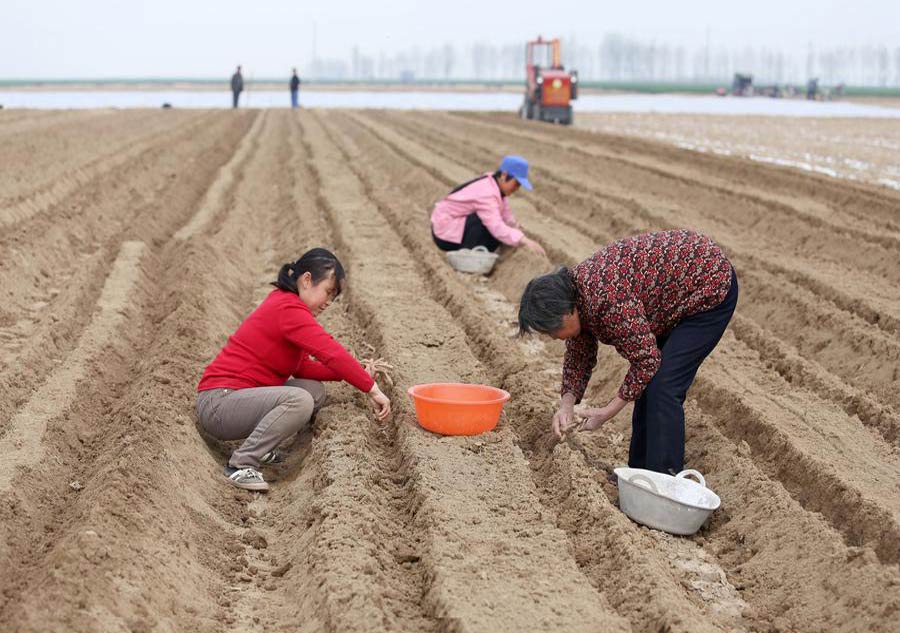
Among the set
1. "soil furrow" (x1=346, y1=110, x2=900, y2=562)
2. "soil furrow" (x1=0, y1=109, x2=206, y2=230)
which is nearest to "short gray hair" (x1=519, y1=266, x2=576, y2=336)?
"soil furrow" (x1=346, y1=110, x2=900, y2=562)

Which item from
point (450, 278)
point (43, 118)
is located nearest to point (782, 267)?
point (450, 278)

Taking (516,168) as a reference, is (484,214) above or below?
below

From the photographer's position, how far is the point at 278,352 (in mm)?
5613

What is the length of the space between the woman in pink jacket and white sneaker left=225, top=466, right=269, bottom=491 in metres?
4.22

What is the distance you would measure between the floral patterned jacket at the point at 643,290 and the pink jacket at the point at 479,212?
4.46m

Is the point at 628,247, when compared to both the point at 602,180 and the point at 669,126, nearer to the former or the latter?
the point at 602,180

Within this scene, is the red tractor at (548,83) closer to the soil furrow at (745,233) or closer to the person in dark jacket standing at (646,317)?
the soil furrow at (745,233)

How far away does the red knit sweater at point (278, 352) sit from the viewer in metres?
5.41

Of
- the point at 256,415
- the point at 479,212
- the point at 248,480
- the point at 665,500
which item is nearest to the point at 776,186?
the point at 479,212

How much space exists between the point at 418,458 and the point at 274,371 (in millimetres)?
916

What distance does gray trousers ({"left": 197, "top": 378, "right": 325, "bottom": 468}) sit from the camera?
5441 mm

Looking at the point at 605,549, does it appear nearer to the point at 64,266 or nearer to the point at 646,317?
the point at 646,317

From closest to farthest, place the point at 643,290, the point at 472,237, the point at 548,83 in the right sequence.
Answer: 1. the point at 643,290
2. the point at 472,237
3. the point at 548,83

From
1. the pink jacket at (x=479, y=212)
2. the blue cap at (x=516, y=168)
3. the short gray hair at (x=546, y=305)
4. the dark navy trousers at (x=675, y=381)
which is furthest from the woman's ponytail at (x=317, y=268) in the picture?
the pink jacket at (x=479, y=212)
